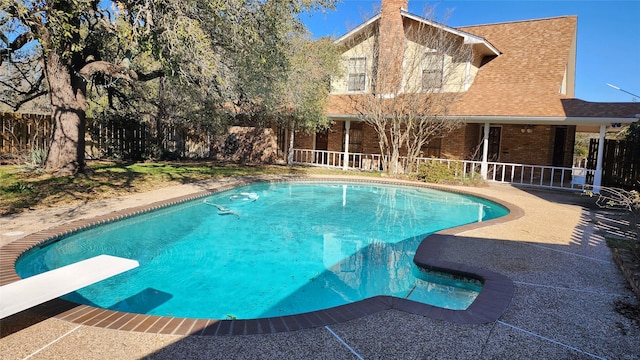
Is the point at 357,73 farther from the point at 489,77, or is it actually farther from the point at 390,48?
the point at 489,77

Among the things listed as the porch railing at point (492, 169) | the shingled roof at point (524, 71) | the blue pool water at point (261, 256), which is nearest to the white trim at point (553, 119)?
the shingled roof at point (524, 71)

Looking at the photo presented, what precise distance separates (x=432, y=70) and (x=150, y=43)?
42.3 feet

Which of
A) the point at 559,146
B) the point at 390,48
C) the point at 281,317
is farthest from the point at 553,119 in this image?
the point at 281,317

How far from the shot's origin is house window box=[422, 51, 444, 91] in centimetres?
1688

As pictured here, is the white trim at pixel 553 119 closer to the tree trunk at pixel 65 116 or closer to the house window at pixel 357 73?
the house window at pixel 357 73

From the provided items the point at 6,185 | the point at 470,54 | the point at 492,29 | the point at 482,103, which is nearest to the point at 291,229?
the point at 6,185

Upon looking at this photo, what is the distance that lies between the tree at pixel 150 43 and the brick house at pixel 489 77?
790 centimetres

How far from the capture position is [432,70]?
17.2m

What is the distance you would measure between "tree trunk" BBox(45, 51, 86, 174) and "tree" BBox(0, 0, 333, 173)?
Result: 0.03 meters

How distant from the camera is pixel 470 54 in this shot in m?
17.6

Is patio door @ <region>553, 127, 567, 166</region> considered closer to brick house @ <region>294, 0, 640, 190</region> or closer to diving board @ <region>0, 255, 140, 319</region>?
brick house @ <region>294, 0, 640, 190</region>

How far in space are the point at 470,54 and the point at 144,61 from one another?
45.7 feet

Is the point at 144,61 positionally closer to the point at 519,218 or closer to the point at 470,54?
the point at 519,218

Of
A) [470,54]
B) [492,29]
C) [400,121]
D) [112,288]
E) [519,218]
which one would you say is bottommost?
[112,288]
